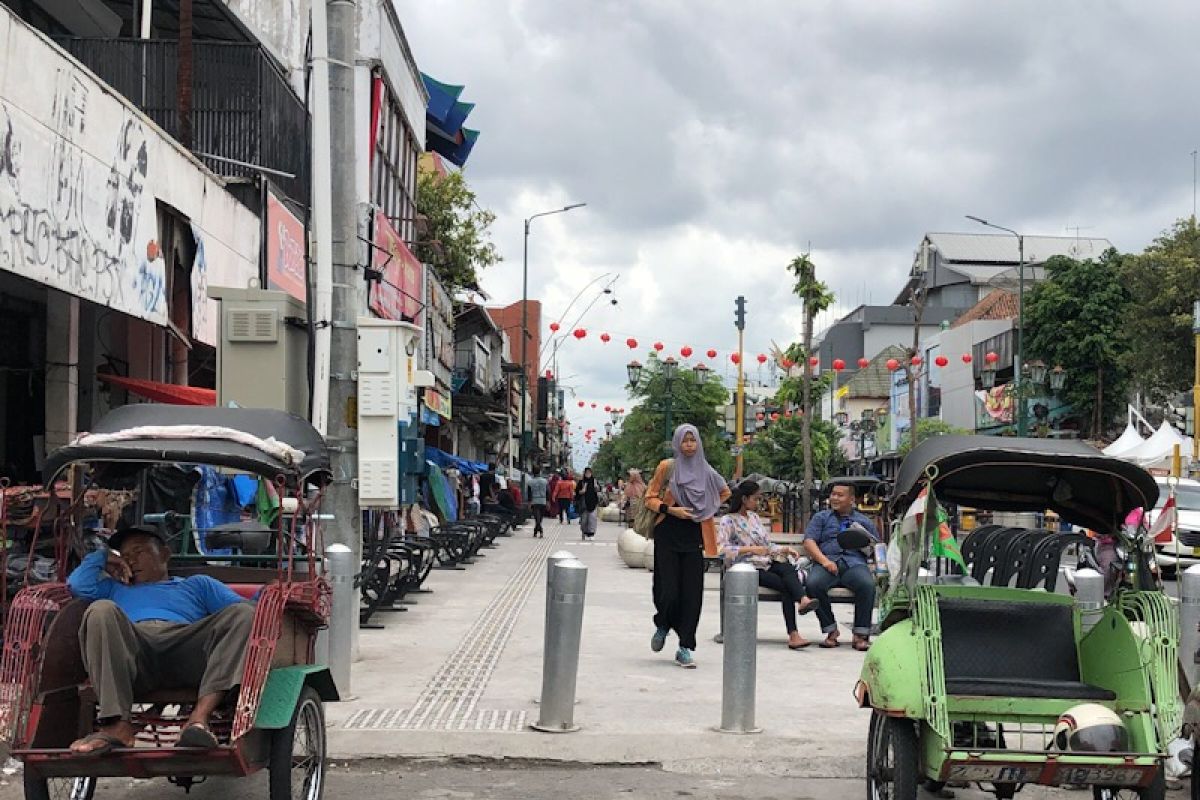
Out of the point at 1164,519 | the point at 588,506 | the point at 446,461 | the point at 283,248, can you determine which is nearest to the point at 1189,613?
the point at 1164,519

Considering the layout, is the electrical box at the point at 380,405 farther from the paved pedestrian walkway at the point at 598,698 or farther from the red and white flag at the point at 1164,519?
the red and white flag at the point at 1164,519

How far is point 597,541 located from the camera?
1382 inches

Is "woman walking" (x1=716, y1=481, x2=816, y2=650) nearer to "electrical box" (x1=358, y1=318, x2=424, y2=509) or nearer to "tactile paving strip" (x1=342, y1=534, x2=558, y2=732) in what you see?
"tactile paving strip" (x1=342, y1=534, x2=558, y2=732)

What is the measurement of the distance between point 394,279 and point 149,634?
20833 mm

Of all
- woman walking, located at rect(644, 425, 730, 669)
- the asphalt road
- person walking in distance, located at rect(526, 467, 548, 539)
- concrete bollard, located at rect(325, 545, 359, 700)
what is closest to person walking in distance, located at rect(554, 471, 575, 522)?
person walking in distance, located at rect(526, 467, 548, 539)

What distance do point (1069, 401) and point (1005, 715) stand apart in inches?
2258

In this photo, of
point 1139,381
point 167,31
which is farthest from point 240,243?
point 1139,381

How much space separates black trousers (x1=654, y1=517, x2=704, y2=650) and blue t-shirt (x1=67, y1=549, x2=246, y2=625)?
5444 millimetres

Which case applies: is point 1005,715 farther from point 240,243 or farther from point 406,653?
point 240,243

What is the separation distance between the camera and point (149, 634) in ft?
20.5

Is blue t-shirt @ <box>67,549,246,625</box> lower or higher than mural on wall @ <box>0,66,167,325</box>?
Result: lower

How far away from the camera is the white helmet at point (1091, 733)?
5910 millimetres

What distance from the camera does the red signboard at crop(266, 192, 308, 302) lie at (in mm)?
19453

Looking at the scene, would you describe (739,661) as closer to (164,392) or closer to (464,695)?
(464,695)
